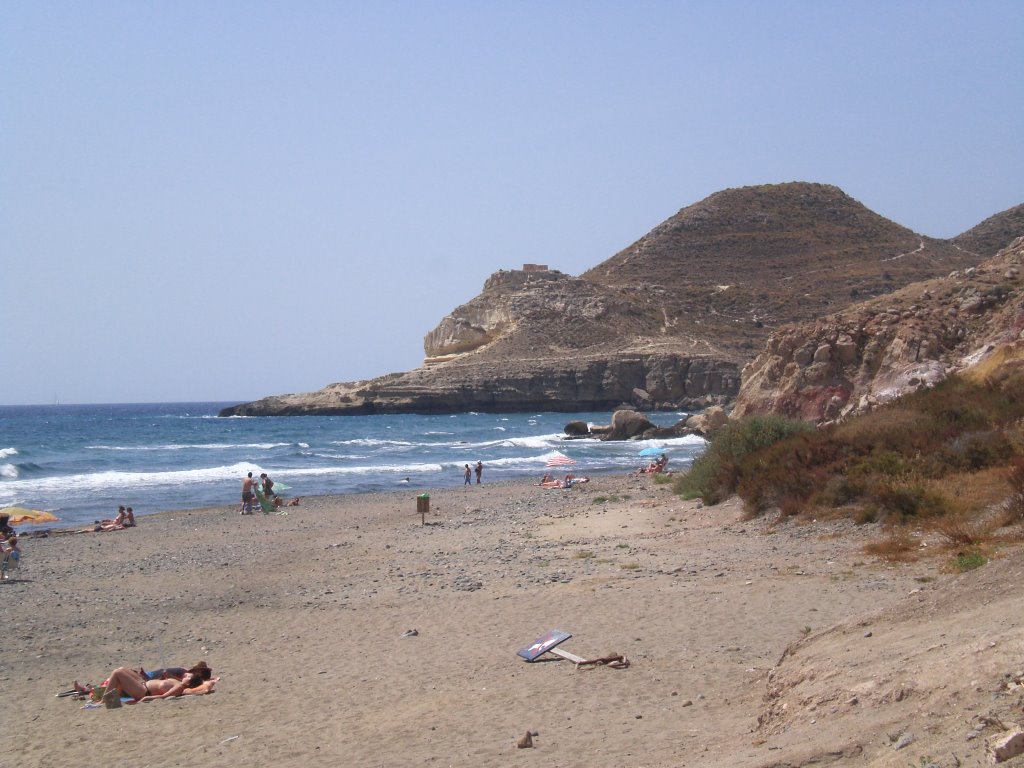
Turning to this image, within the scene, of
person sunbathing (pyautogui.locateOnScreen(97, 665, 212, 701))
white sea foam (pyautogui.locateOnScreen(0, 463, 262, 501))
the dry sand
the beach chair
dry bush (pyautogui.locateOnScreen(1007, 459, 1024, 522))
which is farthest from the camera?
white sea foam (pyautogui.locateOnScreen(0, 463, 262, 501))

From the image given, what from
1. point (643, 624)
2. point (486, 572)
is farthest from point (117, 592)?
point (643, 624)

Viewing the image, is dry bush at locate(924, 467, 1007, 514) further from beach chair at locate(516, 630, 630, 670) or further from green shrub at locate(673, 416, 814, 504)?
beach chair at locate(516, 630, 630, 670)

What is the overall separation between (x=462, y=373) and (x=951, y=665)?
83559 mm

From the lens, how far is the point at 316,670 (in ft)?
29.2

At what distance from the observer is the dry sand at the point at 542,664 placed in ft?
16.6

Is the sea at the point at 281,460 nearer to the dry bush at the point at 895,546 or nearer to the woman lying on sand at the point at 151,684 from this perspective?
the woman lying on sand at the point at 151,684

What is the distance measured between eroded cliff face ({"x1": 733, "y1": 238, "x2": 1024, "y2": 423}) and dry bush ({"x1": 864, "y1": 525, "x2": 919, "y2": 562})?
11.0 metres

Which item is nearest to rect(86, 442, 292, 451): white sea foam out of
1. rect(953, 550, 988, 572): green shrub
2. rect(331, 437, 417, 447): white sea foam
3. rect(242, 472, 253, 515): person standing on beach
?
rect(331, 437, 417, 447): white sea foam

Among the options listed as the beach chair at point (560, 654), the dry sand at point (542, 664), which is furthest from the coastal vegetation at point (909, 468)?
the beach chair at point (560, 654)

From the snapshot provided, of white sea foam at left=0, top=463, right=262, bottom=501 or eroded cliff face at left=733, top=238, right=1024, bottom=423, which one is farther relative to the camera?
white sea foam at left=0, top=463, right=262, bottom=501

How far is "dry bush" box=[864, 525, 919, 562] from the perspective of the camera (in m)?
10.4

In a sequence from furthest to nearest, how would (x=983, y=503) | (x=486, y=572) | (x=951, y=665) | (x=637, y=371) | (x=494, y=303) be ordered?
(x=494, y=303), (x=637, y=371), (x=486, y=572), (x=983, y=503), (x=951, y=665)

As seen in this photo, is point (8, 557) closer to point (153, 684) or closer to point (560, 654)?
point (153, 684)

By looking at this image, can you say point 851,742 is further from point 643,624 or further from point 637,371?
point 637,371
